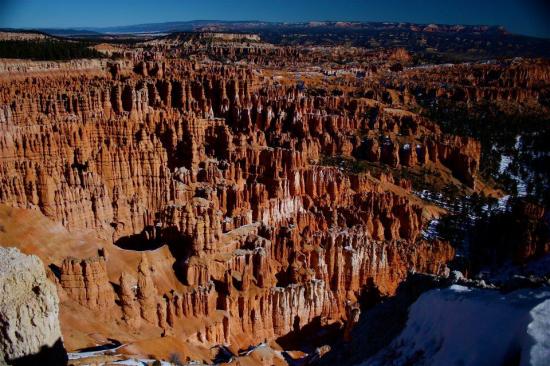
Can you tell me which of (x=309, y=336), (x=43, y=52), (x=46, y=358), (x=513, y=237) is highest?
(x=43, y=52)

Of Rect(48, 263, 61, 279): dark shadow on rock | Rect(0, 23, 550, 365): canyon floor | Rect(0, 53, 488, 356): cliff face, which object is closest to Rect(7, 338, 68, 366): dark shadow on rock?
Rect(0, 23, 550, 365): canyon floor

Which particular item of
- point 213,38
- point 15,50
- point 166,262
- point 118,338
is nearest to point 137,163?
point 166,262

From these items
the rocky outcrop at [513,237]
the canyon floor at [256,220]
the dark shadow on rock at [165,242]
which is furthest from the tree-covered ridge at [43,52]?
the rocky outcrop at [513,237]

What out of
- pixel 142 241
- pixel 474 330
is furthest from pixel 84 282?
pixel 474 330

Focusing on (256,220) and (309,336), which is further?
(256,220)

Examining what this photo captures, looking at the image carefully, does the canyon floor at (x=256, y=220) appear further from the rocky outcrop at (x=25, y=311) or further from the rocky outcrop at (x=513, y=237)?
the rocky outcrop at (x=25, y=311)

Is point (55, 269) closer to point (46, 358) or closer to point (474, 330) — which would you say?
point (46, 358)
